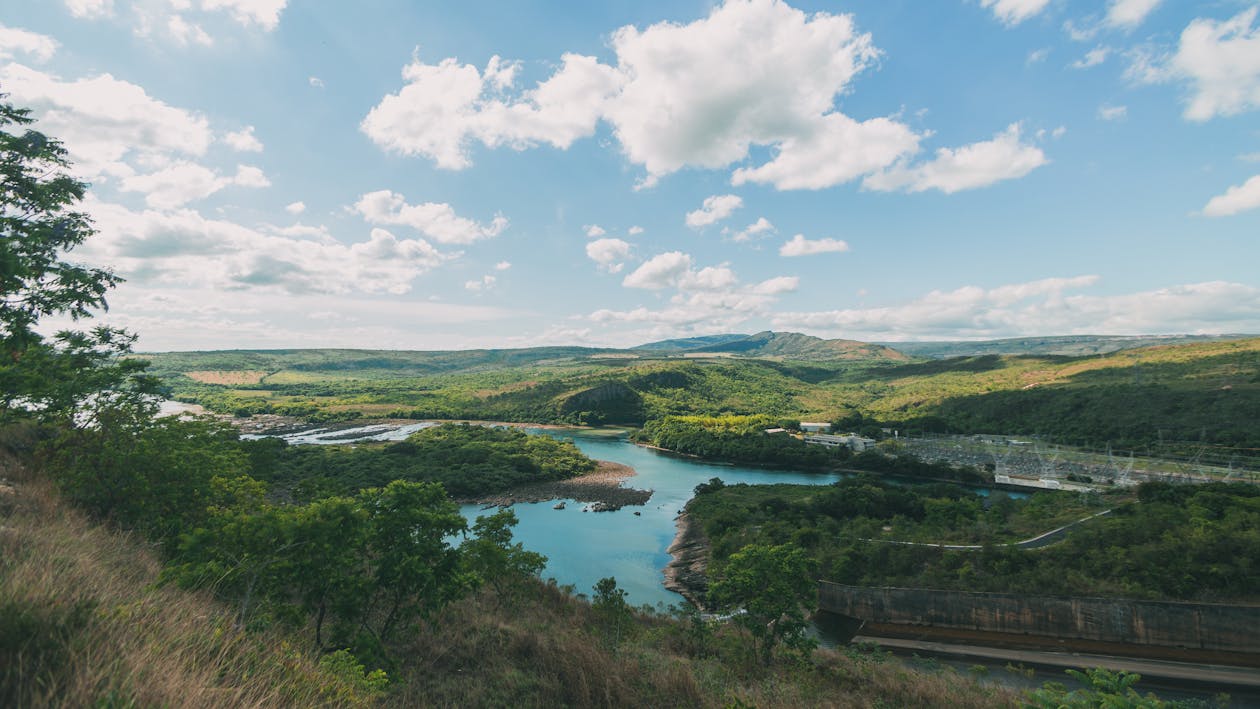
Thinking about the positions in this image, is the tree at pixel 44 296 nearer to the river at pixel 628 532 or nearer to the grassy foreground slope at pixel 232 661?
the grassy foreground slope at pixel 232 661

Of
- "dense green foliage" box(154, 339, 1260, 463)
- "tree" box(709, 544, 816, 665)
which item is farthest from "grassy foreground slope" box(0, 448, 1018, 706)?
"dense green foliage" box(154, 339, 1260, 463)

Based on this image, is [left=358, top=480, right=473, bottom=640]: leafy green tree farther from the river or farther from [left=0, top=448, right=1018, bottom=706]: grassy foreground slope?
the river

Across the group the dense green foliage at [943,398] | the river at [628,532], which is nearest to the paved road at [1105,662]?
the river at [628,532]

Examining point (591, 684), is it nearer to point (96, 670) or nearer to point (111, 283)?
point (96, 670)

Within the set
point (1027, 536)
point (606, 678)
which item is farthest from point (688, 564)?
point (606, 678)

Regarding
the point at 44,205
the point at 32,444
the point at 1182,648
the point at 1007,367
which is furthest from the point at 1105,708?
the point at 1007,367

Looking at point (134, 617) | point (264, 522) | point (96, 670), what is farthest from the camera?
point (264, 522)
